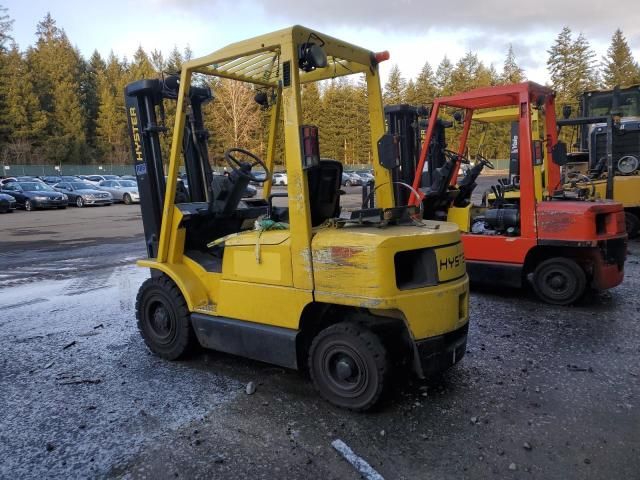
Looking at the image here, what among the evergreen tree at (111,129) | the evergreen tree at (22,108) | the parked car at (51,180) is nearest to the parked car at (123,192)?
the parked car at (51,180)

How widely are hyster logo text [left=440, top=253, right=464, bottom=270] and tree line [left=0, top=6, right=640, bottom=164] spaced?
39.7 m

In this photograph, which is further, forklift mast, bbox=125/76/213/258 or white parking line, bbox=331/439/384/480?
forklift mast, bbox=125/76/213/258

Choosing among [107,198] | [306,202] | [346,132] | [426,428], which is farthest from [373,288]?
[346,132]

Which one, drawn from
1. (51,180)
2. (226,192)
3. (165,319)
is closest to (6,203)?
(51,180)

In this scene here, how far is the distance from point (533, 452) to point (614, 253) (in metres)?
3.85

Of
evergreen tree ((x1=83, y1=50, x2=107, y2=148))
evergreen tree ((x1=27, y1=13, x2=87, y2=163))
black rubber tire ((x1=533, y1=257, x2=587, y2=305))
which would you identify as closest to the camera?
black rubber tire ((x1=533, y1=257, x2=587, y2=305))

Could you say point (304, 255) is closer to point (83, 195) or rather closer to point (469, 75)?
point (83, 195)

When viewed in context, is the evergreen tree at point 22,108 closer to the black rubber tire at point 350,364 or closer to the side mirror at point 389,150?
the side mirror at point 389,150

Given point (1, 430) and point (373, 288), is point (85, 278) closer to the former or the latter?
point (1, 430)

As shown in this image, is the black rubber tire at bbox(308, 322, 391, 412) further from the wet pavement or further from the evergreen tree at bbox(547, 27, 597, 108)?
the evergreen tree at bbox(547, 27, 597, 108)

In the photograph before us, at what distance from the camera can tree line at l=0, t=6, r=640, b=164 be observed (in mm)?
52875

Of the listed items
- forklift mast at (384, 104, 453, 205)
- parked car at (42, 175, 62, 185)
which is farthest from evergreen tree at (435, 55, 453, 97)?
forklift mast at (384, 104, 453, 205)

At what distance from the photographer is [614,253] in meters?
5.91

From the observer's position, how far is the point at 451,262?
3.57 m
